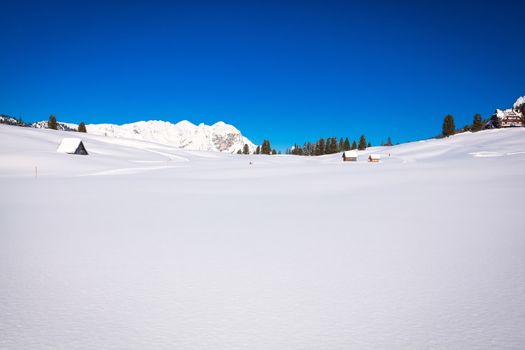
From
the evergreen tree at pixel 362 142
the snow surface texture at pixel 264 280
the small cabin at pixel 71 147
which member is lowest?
the snow surface texture at pixel 264 280

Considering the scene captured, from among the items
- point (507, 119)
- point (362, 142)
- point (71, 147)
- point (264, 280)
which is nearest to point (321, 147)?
point (362, 142)

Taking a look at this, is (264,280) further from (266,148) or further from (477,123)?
(266,148)

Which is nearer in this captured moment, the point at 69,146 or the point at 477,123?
the point at 69,146

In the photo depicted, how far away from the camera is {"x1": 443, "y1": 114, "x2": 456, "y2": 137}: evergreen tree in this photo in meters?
115

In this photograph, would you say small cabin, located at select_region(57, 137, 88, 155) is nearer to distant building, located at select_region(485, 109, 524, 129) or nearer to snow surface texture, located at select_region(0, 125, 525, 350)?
snow surface texture, located at select_region(0, 125, 525, 350)

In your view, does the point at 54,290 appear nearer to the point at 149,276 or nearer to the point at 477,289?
the point at 149,276

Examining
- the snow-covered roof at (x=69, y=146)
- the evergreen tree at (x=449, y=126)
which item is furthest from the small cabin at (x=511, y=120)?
the snow-covered roof at (x=69, y=146)

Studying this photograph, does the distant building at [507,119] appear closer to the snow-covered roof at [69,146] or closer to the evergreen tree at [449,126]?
the evergreen tree at [449,126]

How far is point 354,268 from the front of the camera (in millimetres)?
5250

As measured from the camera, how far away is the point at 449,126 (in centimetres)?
11544

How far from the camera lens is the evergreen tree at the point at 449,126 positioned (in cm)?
11462

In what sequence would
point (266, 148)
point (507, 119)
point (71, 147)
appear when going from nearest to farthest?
point (71, 147)
point (507, 119)
point (266, 148)

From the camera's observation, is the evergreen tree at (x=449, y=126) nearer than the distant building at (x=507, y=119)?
No

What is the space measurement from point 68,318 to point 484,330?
442 cm
